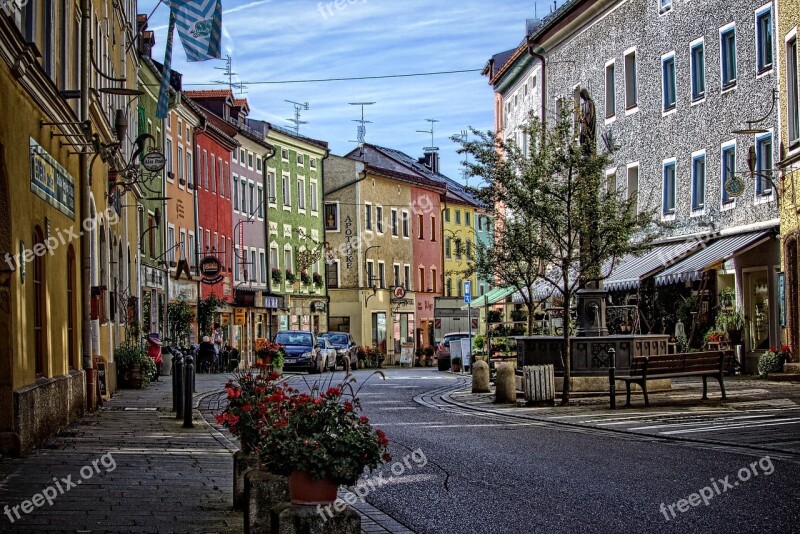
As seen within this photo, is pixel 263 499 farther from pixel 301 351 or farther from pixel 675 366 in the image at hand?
pixel 301 351

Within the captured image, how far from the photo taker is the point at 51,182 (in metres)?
18.4

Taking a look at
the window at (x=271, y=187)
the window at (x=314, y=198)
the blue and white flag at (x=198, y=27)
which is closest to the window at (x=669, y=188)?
the blue and white flag at (x=198, y=27)

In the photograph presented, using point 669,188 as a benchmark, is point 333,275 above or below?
below

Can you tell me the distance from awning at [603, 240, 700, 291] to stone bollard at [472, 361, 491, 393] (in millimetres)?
6899

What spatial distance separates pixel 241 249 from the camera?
6612 cm

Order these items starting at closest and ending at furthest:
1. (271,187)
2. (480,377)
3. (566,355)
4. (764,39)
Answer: (566,355), (480,377), (764,39), (271,187)

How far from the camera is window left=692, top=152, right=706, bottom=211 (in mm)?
36219

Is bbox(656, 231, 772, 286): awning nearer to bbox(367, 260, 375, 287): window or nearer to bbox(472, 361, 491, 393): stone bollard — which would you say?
bbox(472, 361, 491, 393): stone bollard

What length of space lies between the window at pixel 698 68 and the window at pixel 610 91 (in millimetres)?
6723

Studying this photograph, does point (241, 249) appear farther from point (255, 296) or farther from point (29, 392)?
point (29, 392)

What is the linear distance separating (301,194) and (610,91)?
36170 millimetres

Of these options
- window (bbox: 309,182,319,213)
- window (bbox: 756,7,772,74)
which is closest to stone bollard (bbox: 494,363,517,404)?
window (bbox: 756,7,772,74)

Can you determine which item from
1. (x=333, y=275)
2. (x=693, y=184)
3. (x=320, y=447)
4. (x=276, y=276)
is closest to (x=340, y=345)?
(x=276, y=276)

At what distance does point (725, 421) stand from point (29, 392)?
985 centimetres
